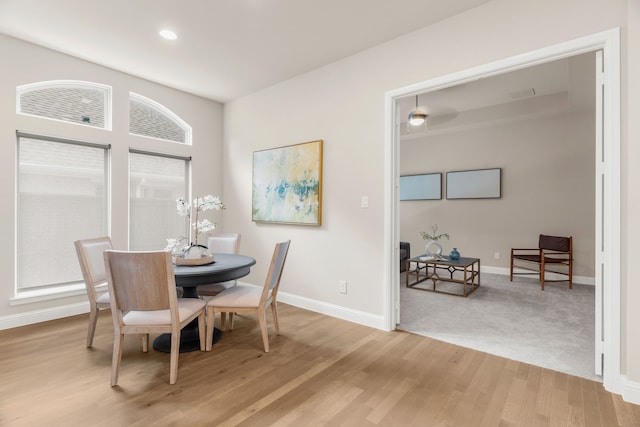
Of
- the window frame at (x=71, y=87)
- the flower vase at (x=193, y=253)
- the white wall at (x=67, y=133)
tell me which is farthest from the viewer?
the window frame at (x=71, y=87)

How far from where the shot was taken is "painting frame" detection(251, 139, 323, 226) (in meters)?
3.71

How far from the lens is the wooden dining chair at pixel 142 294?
2031 mm

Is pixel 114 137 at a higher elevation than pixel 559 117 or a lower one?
lower

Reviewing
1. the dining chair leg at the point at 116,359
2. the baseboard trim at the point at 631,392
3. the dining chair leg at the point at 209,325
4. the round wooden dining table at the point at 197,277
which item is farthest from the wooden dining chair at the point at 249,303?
the baseboard trim at the point at 631,392

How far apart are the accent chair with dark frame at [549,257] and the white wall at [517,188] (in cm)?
18

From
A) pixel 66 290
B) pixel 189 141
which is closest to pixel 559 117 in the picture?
pixel 189 141

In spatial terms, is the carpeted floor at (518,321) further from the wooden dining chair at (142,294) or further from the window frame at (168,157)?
the window frame at (168,157)

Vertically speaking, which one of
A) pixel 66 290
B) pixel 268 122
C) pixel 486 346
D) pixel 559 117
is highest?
pixel 559 117

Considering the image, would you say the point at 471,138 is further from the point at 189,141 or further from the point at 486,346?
the point at 189,141

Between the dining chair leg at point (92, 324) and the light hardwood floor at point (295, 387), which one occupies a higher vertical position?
the dining chair leg at point (92, 324)

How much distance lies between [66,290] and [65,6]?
2.72 metres

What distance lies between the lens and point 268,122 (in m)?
4.26

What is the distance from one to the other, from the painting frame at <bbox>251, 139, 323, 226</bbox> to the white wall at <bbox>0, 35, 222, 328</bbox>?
0.97m

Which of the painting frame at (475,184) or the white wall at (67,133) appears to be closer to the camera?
the white wall at (67,133)
